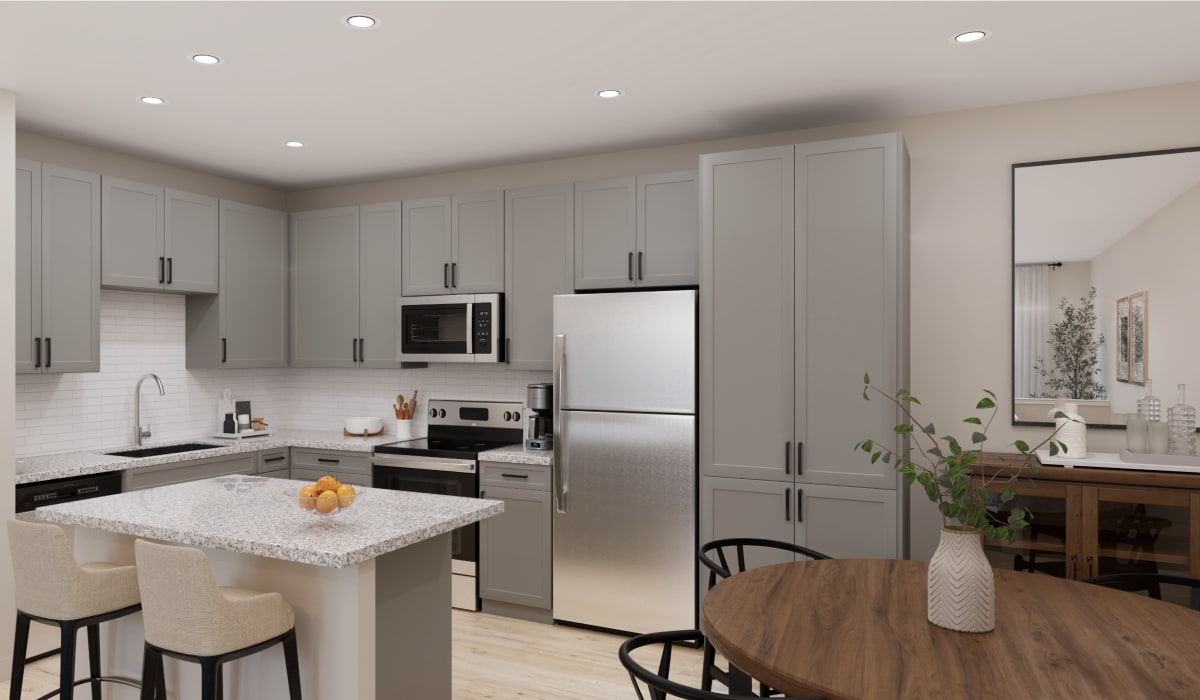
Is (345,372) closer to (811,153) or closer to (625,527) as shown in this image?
(625,527)

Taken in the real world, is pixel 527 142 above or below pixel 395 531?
above

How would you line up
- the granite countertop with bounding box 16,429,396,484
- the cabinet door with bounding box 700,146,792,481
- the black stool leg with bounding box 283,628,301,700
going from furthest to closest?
the granite countertop with bounding box 16,429,396,484
the cabinet door with bounding box 700,146,792,481
the black stool leg with bounding box 283,628,301,700

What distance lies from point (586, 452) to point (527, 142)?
71.0 inches

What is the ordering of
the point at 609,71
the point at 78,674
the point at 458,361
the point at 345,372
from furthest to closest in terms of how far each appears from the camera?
the point at 345,372, the point at 458,361, the point at 609,71, the point at 78,674

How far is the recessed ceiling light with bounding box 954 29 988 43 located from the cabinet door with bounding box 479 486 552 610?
9.46 feet

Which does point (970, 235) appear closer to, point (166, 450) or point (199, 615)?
point (199, 615)

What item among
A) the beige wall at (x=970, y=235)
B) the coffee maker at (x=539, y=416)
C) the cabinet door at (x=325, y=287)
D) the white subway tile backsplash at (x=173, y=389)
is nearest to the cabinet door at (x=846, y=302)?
the beige wall at (x=970, y=235)

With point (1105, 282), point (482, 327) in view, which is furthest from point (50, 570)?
point (1105, 282)

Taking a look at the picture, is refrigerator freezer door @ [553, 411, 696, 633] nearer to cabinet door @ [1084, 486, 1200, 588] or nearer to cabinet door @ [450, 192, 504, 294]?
cabinet door @ [450, 192, 504, 294]

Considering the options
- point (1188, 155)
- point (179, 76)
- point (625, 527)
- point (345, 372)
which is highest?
point (179, 76)

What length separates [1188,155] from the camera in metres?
3.27

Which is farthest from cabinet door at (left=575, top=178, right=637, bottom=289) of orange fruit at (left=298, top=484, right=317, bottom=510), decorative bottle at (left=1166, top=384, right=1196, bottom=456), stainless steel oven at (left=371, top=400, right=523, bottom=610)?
decorative bottle at (left=1166, top=384, right=1196, bottom=456)

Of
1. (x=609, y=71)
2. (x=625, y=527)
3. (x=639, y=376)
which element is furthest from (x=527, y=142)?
(x=625, y=527)

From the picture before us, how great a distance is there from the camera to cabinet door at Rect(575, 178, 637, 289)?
412cm
